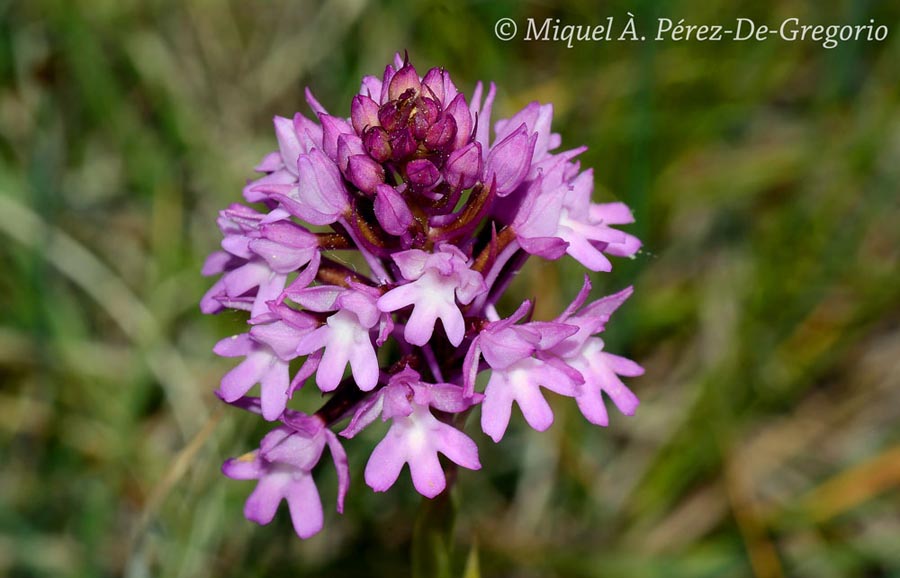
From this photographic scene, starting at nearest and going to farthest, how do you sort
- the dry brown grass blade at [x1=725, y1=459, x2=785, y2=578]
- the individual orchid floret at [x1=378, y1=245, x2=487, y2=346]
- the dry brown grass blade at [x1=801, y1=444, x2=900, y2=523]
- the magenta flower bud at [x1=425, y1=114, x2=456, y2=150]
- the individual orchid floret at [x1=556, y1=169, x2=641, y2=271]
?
the individual orchid floret at [x1=378, y1=245, x2=487, y2=346]
the magenta flower bud at [x1=425, y1=114, x2=456, y2=150]
the individual orchid floret at [x1=556, y1=169, x2=641, y2=271]
the dry brown grass blade at [x1=725, y1=459, x2=785, y2=578]
the dry brown grass blade at [x1=801, y1=444, x2=900, y2=523]

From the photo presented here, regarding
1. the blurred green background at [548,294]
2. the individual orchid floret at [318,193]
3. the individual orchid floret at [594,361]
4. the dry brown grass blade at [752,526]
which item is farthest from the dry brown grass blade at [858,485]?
the individual orchid floret at [318,193]

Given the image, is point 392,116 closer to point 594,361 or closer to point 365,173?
point 365,173

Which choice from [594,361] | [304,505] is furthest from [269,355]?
[594,361]

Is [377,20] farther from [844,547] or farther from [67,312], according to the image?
[844,547]

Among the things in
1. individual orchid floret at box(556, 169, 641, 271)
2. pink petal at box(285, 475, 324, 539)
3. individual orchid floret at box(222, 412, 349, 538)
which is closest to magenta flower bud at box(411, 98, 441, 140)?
individual orchid floret at box(556, 169, 641, 271)

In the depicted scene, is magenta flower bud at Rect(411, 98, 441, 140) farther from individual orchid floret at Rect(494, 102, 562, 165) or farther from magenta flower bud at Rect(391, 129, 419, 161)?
individual orchid floret at Rect(494, 102, 562, 165)

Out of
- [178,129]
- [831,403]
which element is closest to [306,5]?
[178,129]

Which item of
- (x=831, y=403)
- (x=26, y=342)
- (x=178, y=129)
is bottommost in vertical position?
(x=831, y=403)
